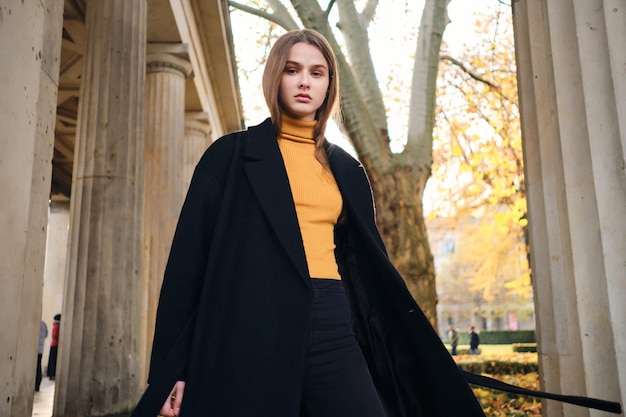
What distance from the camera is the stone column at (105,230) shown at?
19.4ft

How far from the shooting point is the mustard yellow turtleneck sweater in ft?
6.81

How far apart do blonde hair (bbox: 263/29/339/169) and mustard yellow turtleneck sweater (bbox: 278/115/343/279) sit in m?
0.03

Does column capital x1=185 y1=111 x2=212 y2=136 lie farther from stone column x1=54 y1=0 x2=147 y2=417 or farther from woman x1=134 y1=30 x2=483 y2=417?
woman x1=134 y1=30 x2=483 y2=417

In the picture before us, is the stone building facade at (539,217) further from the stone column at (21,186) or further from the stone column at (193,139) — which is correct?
the stone column at (193,139)

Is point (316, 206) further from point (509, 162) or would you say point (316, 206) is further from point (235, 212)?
point (509, 162)

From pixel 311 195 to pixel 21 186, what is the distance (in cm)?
151

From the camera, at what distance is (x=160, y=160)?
10102 millimetres

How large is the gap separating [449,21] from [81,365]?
25.8ft

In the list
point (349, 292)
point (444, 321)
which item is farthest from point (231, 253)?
point (444, 321)

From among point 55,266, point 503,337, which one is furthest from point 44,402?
point 503,337

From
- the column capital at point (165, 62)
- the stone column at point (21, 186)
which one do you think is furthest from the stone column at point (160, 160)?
the stone column at point (21, 186)

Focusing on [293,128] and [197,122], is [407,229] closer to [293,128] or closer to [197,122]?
[293,128]

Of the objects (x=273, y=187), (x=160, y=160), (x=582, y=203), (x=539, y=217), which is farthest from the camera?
(x=160, y=160)

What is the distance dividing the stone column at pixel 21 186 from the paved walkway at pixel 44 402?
4344mm
